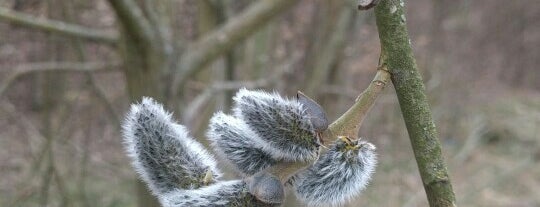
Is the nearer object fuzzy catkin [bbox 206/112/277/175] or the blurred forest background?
fuzzy catkin [bbox 206/112/277/175]

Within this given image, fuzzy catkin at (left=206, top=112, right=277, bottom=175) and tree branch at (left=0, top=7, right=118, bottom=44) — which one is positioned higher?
tree branch at (left=0, top=7, right=118, bottom=44)

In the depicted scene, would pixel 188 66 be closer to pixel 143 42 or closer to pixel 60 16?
pixel 143 42

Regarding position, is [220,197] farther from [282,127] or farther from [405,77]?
[405,77]

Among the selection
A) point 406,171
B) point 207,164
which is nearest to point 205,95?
point 207,164

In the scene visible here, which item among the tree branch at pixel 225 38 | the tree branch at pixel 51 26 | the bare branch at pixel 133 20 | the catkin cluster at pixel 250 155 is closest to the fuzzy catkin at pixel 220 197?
the catkin cluster at pixel 250 155

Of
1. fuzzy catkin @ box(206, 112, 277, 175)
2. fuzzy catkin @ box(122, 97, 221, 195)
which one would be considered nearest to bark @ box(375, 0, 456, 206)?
fuzzy catkin @ box(206, 112, 277, 175)

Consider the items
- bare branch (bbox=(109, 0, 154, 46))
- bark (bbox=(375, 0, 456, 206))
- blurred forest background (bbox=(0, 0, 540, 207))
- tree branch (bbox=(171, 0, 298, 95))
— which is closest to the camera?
bark (bbox=(375, 0, 456, 206))

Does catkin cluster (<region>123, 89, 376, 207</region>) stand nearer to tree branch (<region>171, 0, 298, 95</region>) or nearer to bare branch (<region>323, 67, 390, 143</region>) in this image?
bare branch (<region>323, 67, 390, 143</region>)
